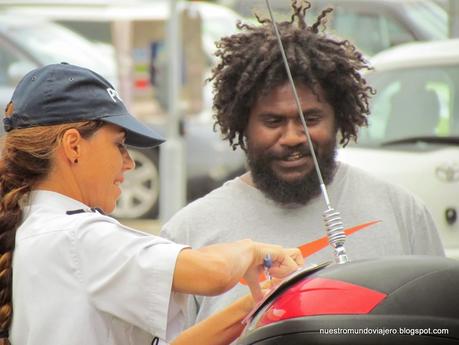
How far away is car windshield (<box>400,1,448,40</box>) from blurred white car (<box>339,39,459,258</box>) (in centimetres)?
565

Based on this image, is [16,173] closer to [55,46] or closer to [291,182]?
[291,182]

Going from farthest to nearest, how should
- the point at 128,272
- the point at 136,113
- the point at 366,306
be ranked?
the point at 136,113 → the point at 128,272 → the point at 366,306

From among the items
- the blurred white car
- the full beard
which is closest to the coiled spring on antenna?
the full beard

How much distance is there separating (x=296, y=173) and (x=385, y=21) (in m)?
10.7

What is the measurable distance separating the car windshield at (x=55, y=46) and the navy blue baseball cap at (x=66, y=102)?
945cm

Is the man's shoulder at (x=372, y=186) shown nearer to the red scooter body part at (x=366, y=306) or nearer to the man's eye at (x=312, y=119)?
the man's eye at (x=312, y=119)

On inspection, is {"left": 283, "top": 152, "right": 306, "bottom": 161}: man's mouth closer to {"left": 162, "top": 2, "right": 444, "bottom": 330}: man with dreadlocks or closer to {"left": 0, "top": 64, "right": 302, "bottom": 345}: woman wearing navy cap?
{"left": 162, "top": 2, "right": 444, "bottom": 330}: man with dreadlocks

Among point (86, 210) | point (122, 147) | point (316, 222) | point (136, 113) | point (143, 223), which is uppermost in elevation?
point (122, 147)

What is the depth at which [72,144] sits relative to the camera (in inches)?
120

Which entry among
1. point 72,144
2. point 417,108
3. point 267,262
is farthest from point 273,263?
point 417,108

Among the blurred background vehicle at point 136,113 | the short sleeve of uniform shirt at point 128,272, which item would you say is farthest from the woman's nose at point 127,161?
the blurred background vehicle at point 136,113

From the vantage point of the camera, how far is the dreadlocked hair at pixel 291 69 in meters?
4.18

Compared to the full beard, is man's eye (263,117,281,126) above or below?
above

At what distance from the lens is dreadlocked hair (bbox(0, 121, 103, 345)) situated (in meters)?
3.04
